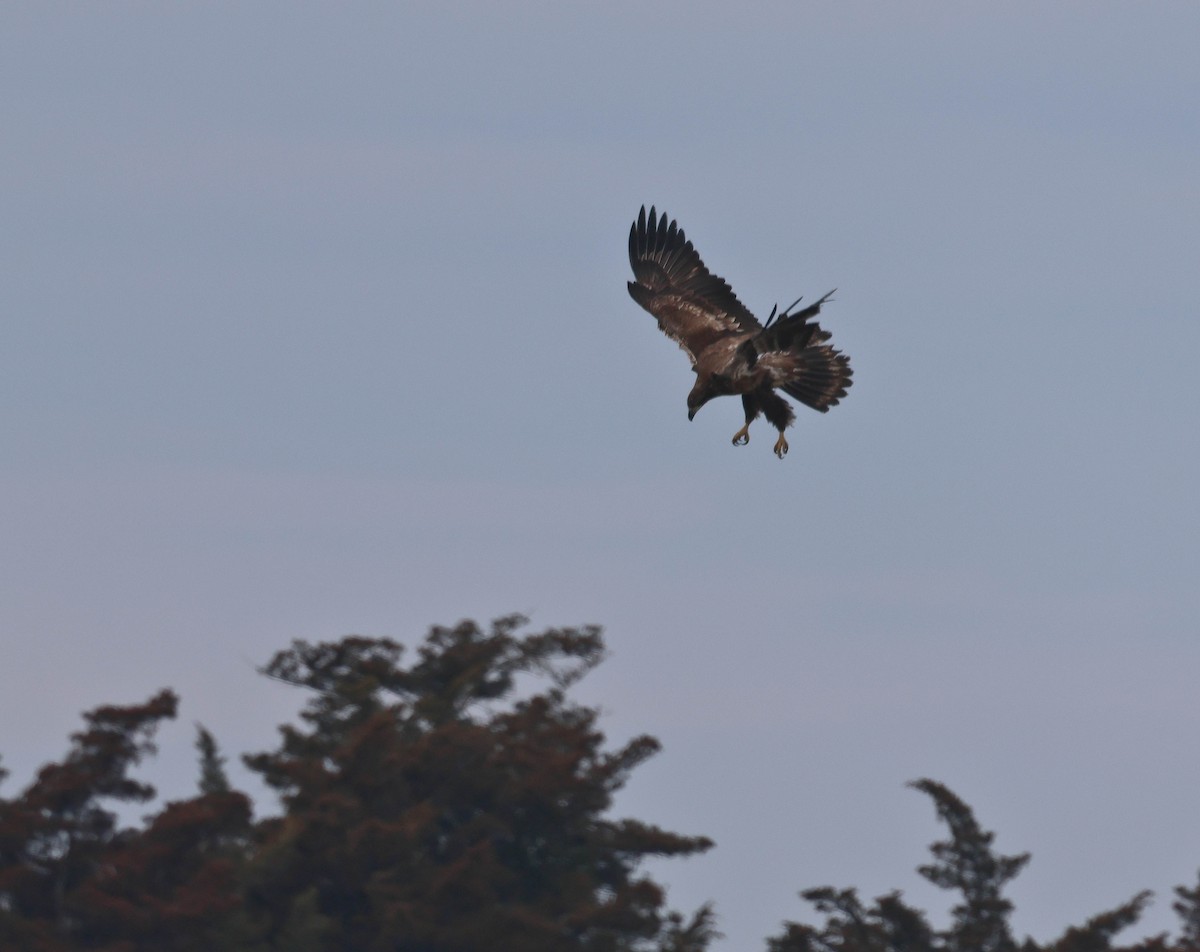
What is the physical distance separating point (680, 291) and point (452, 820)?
14873mm

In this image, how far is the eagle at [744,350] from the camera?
27016 millimetres

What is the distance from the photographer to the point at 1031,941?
38156mm

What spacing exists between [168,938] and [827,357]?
1647cm

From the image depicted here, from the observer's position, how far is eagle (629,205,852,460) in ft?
88.6

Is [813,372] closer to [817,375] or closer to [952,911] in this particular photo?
[817,375]

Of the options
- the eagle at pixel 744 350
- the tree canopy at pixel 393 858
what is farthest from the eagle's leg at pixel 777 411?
the tree canopy at pixel 393 858

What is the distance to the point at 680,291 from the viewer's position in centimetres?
3038

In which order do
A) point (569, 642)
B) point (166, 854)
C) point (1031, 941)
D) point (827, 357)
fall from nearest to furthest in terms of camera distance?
point (827, 357) < point (1031, 941) < point (166, 854) < point (569, 642)

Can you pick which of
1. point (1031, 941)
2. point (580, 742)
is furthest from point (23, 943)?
point (1031, 941)

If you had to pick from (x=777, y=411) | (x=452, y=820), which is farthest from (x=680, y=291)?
(x=452, y=820)

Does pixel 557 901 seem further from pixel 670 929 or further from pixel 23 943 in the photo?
pixel 23 943

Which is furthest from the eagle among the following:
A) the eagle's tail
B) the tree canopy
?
the tree canopy

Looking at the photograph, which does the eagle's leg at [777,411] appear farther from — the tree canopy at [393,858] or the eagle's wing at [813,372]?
the tree canopy at [393,858]

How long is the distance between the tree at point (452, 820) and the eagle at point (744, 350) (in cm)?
1248
